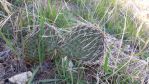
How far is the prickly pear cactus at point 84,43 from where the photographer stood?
128 cm

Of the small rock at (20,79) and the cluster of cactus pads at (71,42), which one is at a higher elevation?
the cluster of cactus pads at (71,42)

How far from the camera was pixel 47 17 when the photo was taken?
1560mm

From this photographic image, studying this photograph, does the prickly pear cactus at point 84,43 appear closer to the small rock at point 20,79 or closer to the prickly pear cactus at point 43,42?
the prickly pear cactus at point 43,42

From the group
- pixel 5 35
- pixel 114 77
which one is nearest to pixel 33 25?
pixel 5 35

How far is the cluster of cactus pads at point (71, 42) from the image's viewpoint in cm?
129

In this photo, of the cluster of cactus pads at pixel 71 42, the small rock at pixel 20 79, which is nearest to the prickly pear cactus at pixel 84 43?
the cluster of cactus pads at pixel 71 42

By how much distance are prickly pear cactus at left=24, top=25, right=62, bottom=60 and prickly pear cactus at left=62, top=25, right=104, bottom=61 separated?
0.14 feet

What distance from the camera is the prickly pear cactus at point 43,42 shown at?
4.37ft

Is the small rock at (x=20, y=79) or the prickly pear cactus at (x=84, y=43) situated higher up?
the prickly pear cactus at (x=84, y=43)

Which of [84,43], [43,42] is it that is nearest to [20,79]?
[43,42]

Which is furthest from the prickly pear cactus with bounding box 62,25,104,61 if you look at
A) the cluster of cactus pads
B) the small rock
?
the small rock

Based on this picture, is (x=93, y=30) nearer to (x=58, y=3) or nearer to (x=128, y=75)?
(x=128, y=75)

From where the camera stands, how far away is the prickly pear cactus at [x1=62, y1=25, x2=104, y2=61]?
4.21 ft

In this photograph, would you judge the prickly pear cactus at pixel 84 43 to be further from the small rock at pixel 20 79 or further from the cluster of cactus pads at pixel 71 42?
the small rock at pixel 20 79
